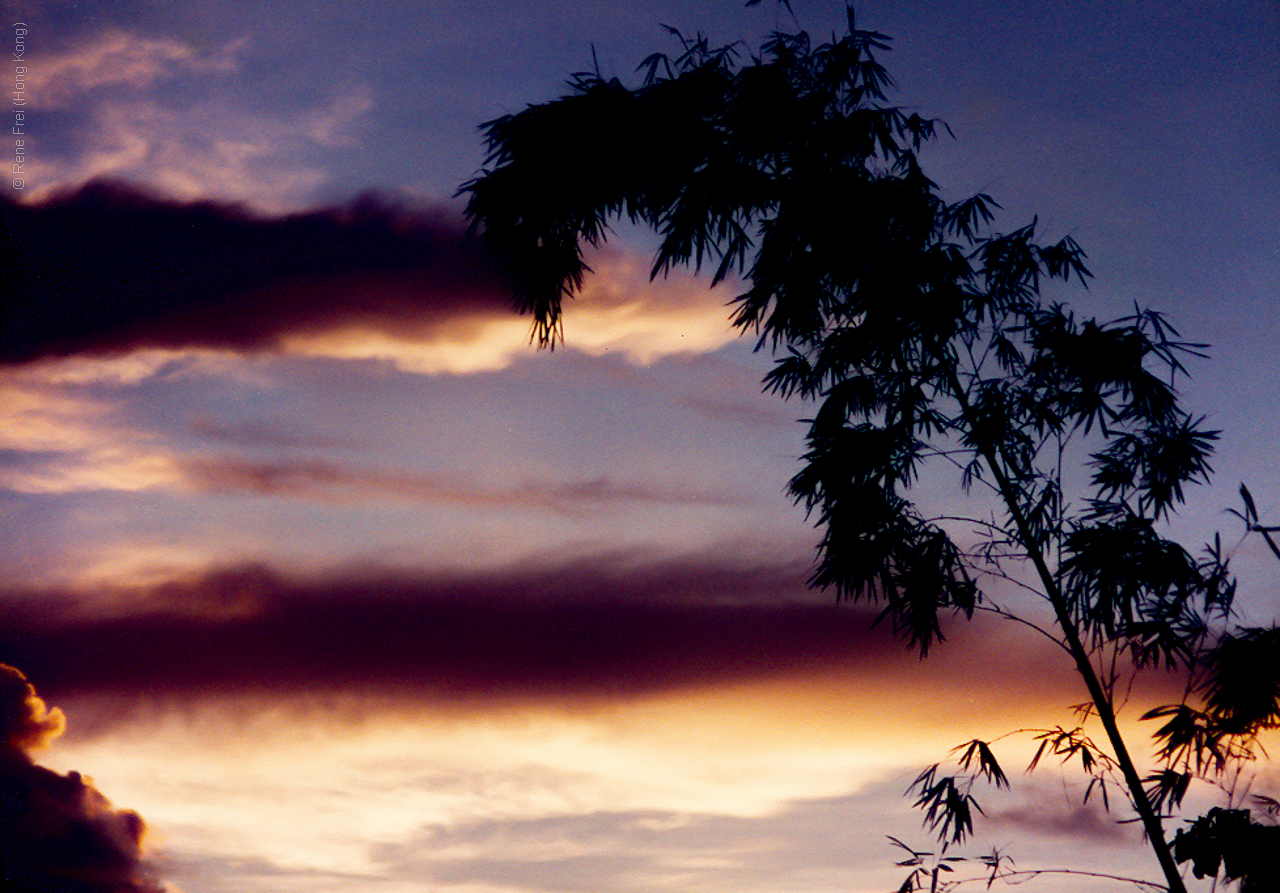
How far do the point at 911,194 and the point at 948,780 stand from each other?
3831 millimetres

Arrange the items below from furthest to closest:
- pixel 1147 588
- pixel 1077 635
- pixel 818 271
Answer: pixel 818 271, pixel 1147 588, pixel 1077 635

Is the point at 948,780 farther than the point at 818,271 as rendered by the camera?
No

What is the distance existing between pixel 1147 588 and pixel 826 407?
2295mm

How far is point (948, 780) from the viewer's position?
6320 mm

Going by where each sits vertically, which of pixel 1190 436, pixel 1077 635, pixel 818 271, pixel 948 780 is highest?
pixel 818 271

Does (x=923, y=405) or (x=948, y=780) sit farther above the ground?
(x=923, y=405)

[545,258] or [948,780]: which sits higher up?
[545,258]

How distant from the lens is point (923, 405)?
693cm

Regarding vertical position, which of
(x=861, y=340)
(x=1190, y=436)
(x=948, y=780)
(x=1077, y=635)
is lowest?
(x=948, y=780)

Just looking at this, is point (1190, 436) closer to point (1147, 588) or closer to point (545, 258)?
point (1147, 588)

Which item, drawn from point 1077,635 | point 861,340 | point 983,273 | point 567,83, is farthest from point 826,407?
point 567,83

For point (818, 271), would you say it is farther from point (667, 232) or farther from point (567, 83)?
point (567, 83)

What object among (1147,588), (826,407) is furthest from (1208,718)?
(826,407)

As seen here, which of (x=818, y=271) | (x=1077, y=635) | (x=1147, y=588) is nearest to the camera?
(x=1077, y=635)
